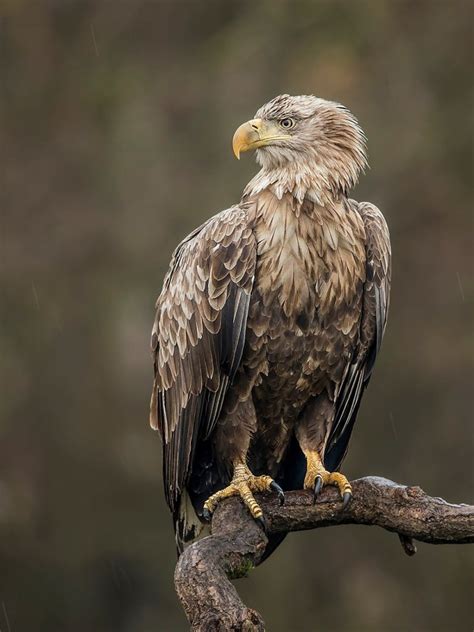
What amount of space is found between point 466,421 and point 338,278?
8246 mm

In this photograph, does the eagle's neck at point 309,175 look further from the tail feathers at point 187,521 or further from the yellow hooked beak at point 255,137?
the tail feathers at point 187,521

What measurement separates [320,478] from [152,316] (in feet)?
27.6

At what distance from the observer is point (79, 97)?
1870cm

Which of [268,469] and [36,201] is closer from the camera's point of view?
[268,469]

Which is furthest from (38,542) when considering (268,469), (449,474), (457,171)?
(268,469)

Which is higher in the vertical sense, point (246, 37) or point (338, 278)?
point (246, 37)

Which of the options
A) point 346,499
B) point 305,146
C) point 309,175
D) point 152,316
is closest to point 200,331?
point 309,175

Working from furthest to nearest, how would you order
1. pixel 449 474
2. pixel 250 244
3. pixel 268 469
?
pixel 449 474 → pixel 268 469 → pixel 250 244

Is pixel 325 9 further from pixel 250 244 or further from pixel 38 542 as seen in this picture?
pixel 250 244

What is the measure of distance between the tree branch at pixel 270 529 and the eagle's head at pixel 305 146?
4.96 feet

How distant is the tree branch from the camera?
4.62 metres

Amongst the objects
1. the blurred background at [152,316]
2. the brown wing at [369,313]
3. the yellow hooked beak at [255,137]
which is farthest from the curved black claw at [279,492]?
the blurred background at [152,316]

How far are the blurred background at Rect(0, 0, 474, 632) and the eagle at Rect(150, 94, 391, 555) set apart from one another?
281 inches

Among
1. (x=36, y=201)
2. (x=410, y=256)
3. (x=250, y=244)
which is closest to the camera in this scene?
(x=250, y=244)
